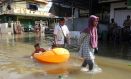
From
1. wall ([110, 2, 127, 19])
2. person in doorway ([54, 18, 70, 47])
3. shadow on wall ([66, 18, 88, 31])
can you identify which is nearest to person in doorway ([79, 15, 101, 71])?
person in doorway ([54, 18, 70, 47])

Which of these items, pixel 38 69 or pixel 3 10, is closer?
pixel 38 69

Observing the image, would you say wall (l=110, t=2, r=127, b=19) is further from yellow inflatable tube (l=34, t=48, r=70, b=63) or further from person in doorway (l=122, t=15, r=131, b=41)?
yellow inflatable tube (l=34, t=48, r=70, b=63)

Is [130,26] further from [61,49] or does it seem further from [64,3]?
[61,49]

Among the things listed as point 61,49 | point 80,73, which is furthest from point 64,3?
point 80,73

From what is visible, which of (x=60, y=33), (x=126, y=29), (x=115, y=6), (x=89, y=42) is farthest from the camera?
(x=115, y=6)

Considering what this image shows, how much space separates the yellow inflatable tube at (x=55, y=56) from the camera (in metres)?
10.3

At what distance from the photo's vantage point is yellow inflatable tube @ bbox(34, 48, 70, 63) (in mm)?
10258

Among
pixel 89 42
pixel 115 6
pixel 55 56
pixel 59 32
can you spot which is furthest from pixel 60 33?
pixel 115 6

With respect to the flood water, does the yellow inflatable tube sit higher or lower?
higher

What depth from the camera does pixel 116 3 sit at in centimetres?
2050

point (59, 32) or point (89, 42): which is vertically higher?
point (59, 32)

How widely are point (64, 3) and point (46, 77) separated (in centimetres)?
1530

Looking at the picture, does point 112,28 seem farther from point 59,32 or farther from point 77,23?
point 59,32

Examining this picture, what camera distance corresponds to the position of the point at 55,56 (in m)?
10.3
